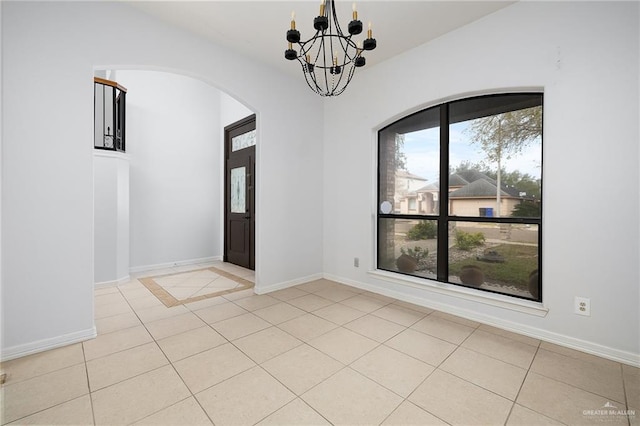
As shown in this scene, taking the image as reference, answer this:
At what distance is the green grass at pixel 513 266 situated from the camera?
8.51 ft

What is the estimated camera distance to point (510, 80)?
2553 millimetres

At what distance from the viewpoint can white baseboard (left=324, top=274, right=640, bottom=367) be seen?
2.06 meters

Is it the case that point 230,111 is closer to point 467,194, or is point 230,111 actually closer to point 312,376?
point 467,194

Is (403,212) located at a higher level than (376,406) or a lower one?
higher

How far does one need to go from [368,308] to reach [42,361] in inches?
111

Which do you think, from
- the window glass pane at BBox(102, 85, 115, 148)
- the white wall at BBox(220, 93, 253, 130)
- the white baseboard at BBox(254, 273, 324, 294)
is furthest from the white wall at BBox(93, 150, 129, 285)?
the white baseboard at BBox(254, 273, 324, 294)

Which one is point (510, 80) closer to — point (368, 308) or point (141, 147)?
point (368, 308)

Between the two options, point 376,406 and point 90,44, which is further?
point 90,44

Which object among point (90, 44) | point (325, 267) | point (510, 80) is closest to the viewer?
point (90, 44)

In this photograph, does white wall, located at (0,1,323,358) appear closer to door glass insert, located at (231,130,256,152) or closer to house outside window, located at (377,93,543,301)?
door glass insert, located at (231,130,256,152)

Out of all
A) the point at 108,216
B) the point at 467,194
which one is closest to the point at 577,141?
the point at 467,194

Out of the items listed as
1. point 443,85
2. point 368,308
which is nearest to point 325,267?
point 368,308

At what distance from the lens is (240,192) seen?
527cm

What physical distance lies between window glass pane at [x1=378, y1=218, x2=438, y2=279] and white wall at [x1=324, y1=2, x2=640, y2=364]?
50 cm
